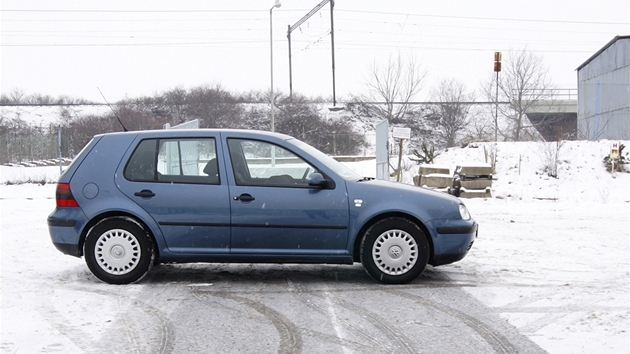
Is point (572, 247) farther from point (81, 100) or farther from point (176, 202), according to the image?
point (81, 100)

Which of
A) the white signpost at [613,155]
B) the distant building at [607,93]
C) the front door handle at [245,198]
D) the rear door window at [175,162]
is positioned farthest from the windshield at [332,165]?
the distant building at [607,93]

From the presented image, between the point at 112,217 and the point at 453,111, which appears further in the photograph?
the point at 453,111

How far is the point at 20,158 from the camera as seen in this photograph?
40781mm

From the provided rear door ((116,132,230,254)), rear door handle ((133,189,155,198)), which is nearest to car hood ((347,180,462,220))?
rear door ((116,132,230,254))

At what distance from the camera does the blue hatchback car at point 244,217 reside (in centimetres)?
601

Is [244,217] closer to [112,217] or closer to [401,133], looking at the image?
[112,217]

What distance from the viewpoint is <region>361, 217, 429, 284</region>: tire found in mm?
6043

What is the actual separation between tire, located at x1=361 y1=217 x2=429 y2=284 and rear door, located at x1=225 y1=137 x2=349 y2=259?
266 millimetres

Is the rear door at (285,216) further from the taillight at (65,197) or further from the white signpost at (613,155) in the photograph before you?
the white signpost at (613,155)

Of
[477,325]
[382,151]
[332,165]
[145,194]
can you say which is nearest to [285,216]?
[332,165]

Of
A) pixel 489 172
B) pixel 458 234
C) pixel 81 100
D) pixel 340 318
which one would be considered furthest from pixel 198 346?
pixel 81 100

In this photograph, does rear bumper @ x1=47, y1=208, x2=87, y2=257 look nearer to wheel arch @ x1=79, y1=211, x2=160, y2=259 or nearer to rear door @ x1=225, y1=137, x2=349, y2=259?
wheel arch @ x1=79, y1=211, x2=160, y2=259

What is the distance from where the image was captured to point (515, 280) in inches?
251

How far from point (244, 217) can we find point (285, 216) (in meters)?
0.40
